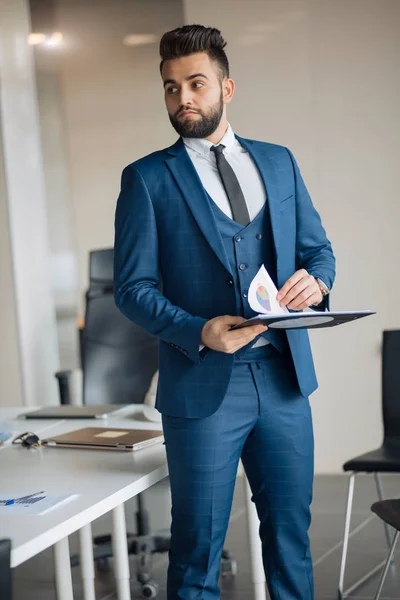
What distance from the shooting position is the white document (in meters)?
1.75

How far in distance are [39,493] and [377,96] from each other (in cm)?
322

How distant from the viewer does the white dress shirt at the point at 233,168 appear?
80.0 inches

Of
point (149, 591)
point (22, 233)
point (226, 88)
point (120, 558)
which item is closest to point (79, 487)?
point (120, 558)

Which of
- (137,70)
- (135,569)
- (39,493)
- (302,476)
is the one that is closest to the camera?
(39,493)

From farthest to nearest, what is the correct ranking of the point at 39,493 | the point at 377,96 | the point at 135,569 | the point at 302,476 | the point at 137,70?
1. the point at 137,70
2. the point at 377,96
3. the point at 135,569
4. the point at 302,476
5. the point at 39,493

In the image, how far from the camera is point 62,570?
2389 millimetres

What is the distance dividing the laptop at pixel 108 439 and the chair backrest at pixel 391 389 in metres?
1.20

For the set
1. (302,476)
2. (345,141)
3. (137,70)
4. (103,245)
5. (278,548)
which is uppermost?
(137,70)

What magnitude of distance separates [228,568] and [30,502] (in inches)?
67.8

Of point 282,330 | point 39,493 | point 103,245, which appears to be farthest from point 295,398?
point 103,245

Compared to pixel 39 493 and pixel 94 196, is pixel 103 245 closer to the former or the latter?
pixel 94 196

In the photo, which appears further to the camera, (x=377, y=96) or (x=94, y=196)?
(x=94, y=196)

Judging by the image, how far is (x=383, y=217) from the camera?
4477 millimetres

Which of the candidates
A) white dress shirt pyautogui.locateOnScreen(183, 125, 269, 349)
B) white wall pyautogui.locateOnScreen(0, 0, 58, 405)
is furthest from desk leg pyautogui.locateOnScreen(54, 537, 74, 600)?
white wall pyautogui.locateOnScreen(0, 0, 58, 405)
